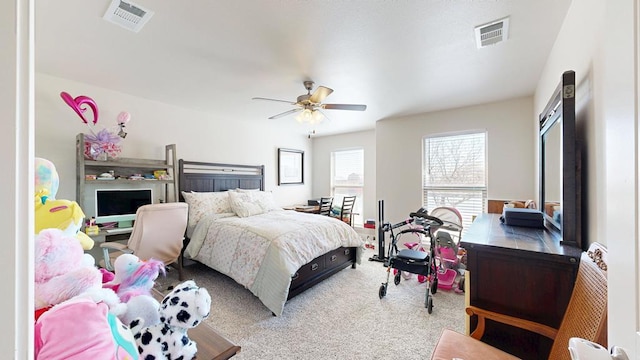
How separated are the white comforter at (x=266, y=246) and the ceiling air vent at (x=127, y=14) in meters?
2.04

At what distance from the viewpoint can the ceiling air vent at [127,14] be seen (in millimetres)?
1607

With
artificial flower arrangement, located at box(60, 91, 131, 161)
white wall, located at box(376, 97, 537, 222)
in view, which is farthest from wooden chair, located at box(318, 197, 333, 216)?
artificial flower arrangement, located at box(60, 91, 131, 161)

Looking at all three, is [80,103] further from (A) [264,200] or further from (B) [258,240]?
(A) [264,200]

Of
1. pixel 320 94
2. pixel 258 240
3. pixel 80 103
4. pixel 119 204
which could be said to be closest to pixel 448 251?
pixel 258 240

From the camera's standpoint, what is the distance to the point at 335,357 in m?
1.81

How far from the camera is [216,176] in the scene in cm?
419

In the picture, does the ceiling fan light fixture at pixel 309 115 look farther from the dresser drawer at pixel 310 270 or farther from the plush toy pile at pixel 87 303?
the plush toy pile at pixel 87 303

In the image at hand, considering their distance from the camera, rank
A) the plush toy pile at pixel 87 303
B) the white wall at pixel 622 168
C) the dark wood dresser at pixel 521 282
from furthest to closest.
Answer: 1. the dark wood dresser at pixel 521 282
2. the plush toy pile at pixel 87 303
3. the white wall at pixel 622 168

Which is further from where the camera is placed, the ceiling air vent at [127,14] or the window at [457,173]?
the window at [457,173]

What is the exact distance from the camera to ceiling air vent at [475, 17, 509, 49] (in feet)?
5.79

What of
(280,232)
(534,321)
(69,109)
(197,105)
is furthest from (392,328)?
(69,109)

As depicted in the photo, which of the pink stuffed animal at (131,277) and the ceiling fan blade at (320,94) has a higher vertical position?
the ceiling fan blade at (320,94)
